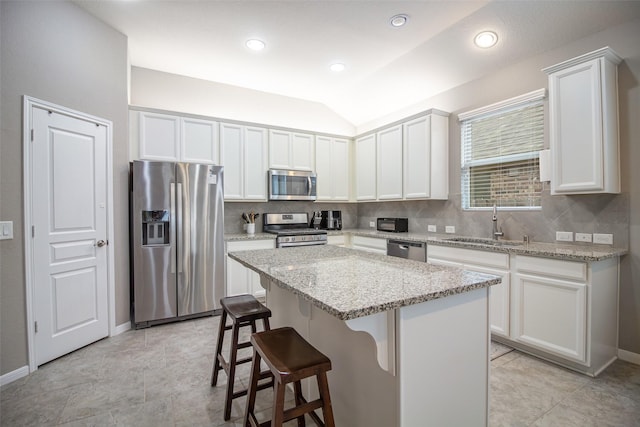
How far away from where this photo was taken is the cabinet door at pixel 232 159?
4102mm

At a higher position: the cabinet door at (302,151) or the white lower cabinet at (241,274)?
the cabinet door at (302,151)

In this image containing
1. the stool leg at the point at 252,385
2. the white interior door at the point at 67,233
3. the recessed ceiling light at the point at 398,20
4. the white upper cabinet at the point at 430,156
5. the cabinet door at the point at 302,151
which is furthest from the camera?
the cabinet door at the point at 302,151

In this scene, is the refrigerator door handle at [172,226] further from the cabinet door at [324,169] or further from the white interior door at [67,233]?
the cabinet door at [324,169]

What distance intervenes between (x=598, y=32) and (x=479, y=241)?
2049 millimetres

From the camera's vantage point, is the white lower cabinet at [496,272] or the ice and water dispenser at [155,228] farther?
the ice and water dispenser at [155,228]

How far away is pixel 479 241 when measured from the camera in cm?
332

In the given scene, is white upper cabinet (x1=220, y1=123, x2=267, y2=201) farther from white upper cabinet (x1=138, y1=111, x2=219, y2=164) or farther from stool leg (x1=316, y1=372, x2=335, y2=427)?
stool leg (x1=316, y1=372, x2=335, y2=427)

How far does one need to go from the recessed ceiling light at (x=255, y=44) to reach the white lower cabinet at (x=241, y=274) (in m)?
2.28

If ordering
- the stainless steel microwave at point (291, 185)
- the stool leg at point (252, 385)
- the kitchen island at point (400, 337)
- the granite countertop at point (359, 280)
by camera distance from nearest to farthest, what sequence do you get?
the granite countertop at point (359, 280) → the kitchen island at point (400, 337) → the stool leg at point (252, 385) → the stainless steel microwave at point (291, 185)

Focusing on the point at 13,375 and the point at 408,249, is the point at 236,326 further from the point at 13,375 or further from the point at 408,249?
the point at 408,249

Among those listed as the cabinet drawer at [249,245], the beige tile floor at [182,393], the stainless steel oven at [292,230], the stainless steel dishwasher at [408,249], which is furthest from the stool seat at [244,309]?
the stainless steel dishwasher at [408,249]

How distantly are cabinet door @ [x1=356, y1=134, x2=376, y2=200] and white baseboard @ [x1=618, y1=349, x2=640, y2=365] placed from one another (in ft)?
9.99

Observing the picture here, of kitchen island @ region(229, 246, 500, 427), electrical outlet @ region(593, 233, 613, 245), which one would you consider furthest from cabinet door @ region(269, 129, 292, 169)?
electrical outlet @ region(593, 233, 613, 245)

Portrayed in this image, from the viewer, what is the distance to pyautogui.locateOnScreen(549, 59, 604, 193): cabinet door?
7.74 feet
